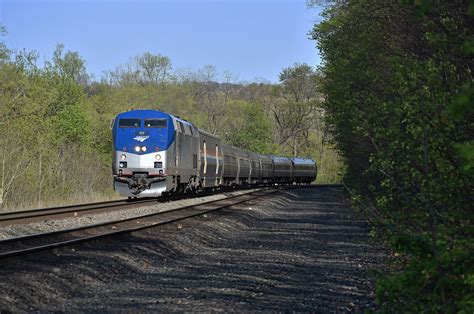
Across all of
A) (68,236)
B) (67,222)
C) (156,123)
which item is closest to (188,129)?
(156,123)

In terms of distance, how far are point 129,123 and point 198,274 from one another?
19445 mm

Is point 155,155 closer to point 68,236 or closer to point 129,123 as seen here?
point 129,123

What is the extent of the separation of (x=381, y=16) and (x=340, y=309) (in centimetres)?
995

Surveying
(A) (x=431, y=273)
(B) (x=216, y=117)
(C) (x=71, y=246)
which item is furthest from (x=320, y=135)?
(A) (x=431, y=273)

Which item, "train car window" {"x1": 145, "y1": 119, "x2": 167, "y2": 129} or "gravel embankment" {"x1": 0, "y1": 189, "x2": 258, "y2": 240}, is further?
"train car window" {"x1": 145, "y1": 119, "x2": 167, "y2": 129}

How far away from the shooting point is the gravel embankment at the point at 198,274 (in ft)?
29.1

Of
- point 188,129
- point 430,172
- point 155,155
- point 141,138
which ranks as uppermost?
point 188,129

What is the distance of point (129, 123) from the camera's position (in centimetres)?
3034

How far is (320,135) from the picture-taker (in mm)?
103375

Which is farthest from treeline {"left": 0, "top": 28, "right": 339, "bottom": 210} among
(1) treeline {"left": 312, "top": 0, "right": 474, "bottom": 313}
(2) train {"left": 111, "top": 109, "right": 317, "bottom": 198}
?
(1) treeline {"left": 312, "top": 0, "right": 474, "bottom": 313}

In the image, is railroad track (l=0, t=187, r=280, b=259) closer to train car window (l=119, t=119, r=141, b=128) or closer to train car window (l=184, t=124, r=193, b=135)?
train car window (l=119, t=119, r=141, b=128)

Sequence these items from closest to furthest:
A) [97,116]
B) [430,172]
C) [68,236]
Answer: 1. [430,172]
2. [68,236]
3. [97,116]

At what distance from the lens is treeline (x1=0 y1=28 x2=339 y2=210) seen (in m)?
33.8

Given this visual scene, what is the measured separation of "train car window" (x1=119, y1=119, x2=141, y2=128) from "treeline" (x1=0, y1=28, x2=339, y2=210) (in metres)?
4.53
